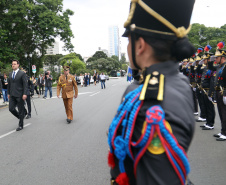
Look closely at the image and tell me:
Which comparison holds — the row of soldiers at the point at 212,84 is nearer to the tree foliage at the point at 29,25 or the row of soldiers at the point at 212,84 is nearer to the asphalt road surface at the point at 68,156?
the asphalt road surface at the point at 68,156

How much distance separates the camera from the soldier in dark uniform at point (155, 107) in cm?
96

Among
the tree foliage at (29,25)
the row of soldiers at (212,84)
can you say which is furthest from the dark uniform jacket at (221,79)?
the tree foliage at (29,25)

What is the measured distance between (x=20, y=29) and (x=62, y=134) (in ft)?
79.8

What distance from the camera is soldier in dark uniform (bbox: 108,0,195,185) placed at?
3.16 feet

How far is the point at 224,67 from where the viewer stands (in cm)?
523

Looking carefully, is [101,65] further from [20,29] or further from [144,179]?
[144,179]

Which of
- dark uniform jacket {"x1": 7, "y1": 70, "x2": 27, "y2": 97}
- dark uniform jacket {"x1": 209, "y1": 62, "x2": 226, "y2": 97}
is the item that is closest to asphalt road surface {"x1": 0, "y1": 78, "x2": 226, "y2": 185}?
dark uniform jacket {"x1": 7, "y1": 70, "x2": 27, "y2": 97}

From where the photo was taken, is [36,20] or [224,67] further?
[36,20]

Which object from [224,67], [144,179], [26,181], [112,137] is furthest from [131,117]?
[224,67]

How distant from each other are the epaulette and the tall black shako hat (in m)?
0.20

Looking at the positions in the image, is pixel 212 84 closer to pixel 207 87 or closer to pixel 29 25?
pixel 207 87

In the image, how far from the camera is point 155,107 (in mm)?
975

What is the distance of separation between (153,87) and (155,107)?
0.37ft

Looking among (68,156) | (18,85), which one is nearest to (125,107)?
(68,156)
